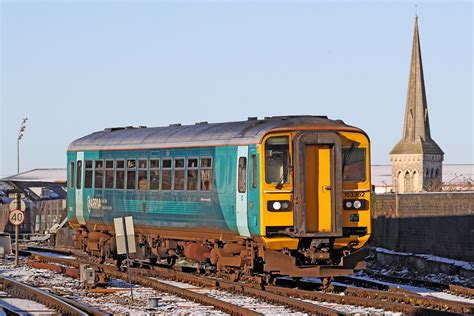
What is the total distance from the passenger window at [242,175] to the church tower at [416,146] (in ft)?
463

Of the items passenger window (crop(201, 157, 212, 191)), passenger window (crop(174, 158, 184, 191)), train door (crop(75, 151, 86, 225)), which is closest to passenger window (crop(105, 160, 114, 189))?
train door (crop(75, 151, 86, 225))

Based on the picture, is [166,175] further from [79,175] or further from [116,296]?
[79,175]

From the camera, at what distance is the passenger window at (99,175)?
2823cm

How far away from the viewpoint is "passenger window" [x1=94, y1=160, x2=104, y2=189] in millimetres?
28234

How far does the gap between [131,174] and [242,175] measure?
5.38 metres

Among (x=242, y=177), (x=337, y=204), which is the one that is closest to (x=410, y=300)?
(x=337, y=204)

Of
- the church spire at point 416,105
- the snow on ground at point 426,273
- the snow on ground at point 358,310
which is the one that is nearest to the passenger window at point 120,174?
the snow on ground at point 426,273

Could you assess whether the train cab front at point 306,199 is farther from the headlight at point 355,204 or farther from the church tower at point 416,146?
the church tower at point 416,146

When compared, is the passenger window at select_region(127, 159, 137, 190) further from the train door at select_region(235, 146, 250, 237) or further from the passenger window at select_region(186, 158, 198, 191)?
the train door at select_region(235, 146, 250, 237)

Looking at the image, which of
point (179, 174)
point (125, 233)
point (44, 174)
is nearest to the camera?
point (125, 233)

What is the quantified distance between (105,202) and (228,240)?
608cm

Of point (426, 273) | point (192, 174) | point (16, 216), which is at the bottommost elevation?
point (426, 273)

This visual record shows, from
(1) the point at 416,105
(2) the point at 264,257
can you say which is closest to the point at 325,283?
(2) the point at 264,257

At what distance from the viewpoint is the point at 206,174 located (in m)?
23.4
